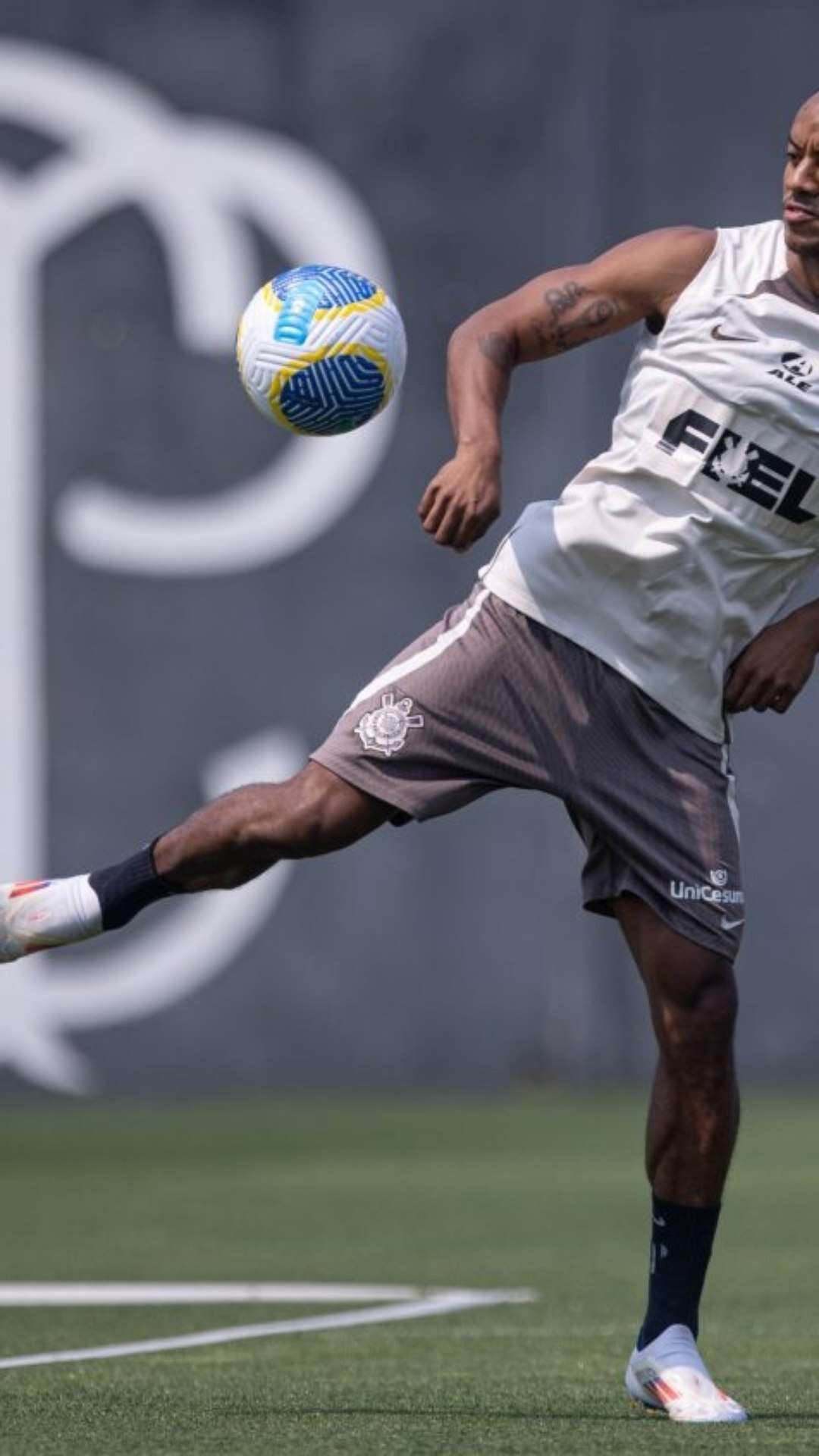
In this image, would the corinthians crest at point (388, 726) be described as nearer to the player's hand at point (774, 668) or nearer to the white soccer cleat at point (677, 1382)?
the player's hand at point (774, 668)

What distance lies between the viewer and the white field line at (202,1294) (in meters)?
6.89

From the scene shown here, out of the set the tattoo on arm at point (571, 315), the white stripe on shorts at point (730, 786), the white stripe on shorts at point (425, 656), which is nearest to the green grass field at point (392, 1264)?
the white stripe on shorts at point (730, 786)

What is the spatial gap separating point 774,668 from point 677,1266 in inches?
42.4

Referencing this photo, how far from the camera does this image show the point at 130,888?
A: 16.7ft

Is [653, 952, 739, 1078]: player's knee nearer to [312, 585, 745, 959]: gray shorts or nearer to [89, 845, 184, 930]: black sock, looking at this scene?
[312, 585, 745, 959]: gray shorts

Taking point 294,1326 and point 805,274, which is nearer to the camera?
point 805,274

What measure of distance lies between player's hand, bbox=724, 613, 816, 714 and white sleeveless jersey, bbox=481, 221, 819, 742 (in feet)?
0.10

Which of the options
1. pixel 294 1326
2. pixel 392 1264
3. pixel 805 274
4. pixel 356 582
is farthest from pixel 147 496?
pixel 805 274

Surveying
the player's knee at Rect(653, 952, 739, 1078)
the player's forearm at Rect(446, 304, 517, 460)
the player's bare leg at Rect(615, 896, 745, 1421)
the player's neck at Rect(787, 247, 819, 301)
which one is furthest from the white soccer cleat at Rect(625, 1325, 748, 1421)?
the player's neck at Rect(787, 247, 819, 301)

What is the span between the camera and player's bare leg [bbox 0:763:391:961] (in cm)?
498

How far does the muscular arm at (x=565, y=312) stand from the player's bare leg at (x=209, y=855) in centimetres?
54

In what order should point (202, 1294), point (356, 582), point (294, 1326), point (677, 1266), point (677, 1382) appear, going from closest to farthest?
point (677, 1382)
point (677, 1266)
point (294, 1326)
point (202, 1294)
point (356, 582)

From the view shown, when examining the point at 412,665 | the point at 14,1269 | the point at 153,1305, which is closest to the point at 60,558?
the point at 14,1269

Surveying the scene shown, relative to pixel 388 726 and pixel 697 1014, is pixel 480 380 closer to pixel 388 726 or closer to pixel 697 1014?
pixel 388 726
